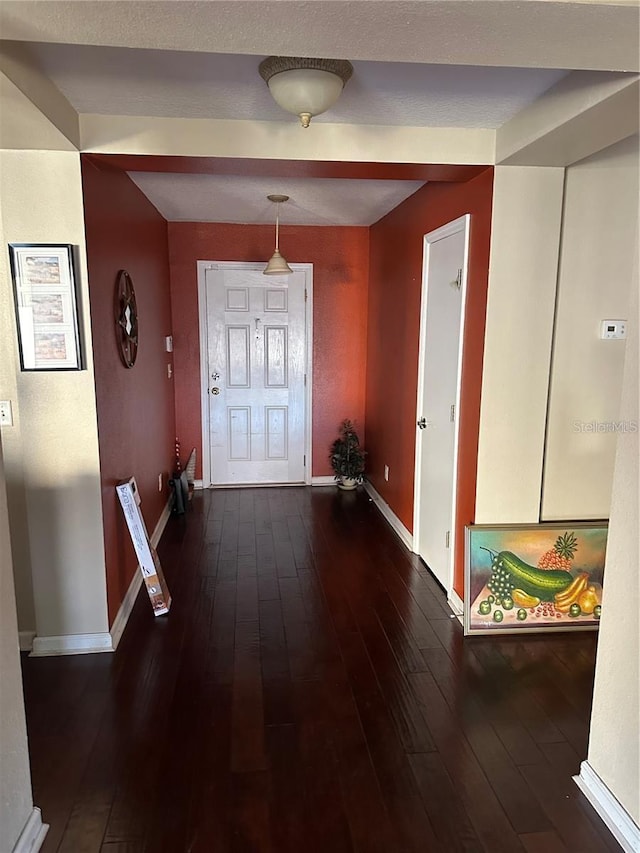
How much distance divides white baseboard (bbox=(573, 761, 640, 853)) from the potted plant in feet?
10.9

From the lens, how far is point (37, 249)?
2314mm

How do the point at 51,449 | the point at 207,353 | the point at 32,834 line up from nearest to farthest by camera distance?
the point at 32,834, the point at 51,449, the point at 207,353

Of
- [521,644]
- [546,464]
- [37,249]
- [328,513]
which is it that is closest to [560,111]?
[546,464]

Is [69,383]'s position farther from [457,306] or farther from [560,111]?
[560,111]

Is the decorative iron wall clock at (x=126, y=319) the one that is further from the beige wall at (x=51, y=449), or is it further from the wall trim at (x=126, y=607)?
the wall trim at (x=126, y=607)

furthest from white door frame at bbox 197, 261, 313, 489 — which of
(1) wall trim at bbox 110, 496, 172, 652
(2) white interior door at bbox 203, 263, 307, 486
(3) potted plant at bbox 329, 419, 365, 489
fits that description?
(1) wall trim at bbox 110, 496, 172, 652

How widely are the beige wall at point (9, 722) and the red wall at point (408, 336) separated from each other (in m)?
2.04

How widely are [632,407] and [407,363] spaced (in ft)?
7.55

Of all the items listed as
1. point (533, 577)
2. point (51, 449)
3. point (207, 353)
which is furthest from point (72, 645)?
point (207, 353)

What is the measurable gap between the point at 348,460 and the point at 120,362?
2590 mm

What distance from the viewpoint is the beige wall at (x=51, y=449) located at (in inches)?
90.5

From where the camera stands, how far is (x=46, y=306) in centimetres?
236

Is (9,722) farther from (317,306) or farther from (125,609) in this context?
(317,306)

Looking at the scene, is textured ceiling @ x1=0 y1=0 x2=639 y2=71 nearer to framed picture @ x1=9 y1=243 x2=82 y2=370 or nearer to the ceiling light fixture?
the ceiling light fixture
